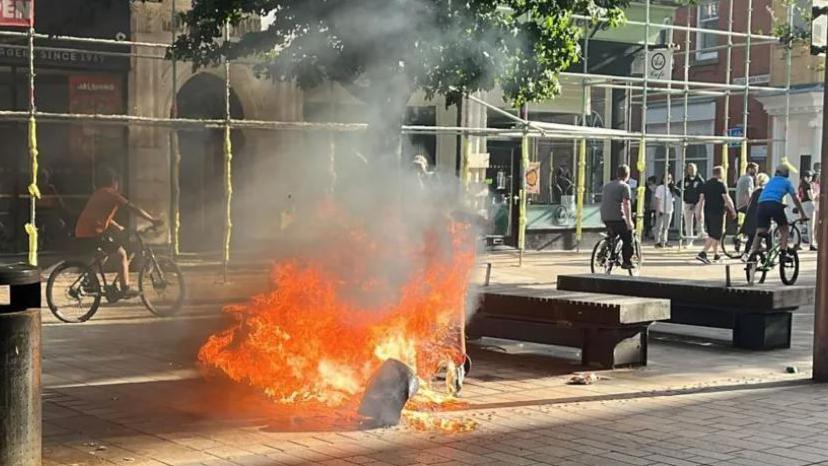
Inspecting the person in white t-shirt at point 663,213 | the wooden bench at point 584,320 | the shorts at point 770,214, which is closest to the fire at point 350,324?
the wooden bench at point 584,320

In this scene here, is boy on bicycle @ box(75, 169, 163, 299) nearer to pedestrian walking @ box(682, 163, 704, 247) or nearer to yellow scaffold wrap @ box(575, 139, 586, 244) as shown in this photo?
yellow scaffold wrap @ box(575, 139, 586, 244)

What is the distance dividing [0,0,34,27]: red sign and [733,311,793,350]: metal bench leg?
9.47 metres

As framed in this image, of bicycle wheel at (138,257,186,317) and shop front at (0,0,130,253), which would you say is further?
shop front at (0,0,130,253)

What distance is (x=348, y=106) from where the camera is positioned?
17.3m

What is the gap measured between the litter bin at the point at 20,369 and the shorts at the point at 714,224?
52.3 feet

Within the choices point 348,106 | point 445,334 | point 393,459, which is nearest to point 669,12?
point 348,106

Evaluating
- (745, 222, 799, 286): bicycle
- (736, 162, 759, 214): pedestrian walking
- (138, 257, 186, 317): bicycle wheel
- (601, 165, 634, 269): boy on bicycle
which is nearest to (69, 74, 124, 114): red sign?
(138, 257, 186, 317): bicycle wheel

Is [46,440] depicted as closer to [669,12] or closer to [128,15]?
[128,15]

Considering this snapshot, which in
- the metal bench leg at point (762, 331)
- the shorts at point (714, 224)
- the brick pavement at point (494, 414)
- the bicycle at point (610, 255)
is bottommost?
the brick pavement at point (494, 414)

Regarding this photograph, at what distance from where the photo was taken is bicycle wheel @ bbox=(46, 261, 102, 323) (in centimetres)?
1047

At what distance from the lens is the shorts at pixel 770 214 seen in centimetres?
1505

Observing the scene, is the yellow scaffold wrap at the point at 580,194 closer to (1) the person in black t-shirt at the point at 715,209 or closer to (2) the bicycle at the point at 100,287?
(1) the person in black t-shirt at the point at 715,209

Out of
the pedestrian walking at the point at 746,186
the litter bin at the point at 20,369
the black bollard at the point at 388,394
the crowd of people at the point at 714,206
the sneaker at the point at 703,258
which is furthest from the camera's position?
the pedestrian walking at the point at 746,186

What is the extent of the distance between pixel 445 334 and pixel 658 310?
206cm
